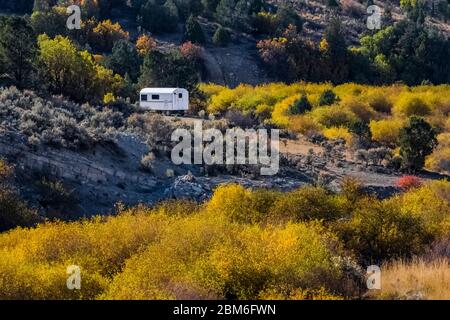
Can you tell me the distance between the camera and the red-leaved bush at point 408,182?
24.5 m

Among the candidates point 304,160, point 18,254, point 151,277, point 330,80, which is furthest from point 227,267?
point 330,80

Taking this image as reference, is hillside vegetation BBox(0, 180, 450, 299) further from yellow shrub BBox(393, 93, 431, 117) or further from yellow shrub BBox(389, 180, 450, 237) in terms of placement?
yellow shrub BBox(393, 93, 431, 117)

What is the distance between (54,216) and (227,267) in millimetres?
7521

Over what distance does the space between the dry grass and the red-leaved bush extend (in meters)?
12.5

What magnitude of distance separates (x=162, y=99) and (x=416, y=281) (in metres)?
26.2

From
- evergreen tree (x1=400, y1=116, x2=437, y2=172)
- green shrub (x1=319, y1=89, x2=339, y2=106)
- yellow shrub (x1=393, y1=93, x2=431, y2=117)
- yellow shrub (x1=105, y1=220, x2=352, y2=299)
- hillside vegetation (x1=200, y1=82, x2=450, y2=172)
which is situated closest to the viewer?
yellow shrub (x1=105, y1=220, x2=352, y2=299)

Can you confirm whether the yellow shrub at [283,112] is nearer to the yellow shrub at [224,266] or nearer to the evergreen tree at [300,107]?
the evergreen tree at [300,107]

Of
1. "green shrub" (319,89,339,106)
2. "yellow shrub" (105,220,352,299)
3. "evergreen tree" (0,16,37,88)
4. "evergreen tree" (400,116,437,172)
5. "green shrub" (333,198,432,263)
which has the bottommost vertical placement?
"green shrub" (319,89,339,106)

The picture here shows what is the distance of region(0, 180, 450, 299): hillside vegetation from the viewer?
9.95 m

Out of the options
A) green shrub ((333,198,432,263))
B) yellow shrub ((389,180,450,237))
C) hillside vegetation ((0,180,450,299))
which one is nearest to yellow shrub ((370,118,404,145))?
yellow shrub ((389,180,450,237))

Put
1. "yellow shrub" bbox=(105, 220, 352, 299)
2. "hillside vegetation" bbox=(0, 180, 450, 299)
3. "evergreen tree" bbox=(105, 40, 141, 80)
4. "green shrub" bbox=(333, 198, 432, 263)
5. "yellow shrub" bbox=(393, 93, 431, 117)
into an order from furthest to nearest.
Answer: "evergreen tree" bbox=(105, 40, 141, 80) < "yellow shrub" bbox=(393, 93, 431, 117) < "green shrub" bbox=(333, 198, 432, 263) < "hillside vegetation" bbox=(0, 180, 450, 299) < "yellow shrub" bbox=(105, 220, 352, 299)

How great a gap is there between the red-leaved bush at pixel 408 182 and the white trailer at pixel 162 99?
14738mm

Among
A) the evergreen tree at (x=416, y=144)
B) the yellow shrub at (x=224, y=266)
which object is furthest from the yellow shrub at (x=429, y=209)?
the evergreen tree at (x=416, y=144)
